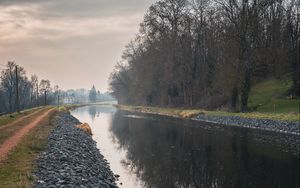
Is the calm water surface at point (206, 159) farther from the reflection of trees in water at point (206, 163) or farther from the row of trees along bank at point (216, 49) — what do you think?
the row of trees along bank at point (216, 49)

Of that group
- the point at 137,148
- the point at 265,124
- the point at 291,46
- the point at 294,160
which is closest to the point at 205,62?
the point at 291,46

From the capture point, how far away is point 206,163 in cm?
2500

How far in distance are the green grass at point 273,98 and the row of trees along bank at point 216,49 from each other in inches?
63.2

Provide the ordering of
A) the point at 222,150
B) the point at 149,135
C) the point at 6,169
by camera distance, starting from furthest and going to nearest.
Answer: the point at 149,135 → the point at 222,150 → the point at 6,169

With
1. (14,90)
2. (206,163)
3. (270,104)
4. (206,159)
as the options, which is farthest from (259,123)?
(14,90)

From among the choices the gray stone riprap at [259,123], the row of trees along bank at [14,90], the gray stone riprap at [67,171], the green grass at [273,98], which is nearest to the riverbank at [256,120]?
the gray stone riprap at [259,123]

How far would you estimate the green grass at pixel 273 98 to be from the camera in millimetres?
50809

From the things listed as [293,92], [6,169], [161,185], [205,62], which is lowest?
[161,185]

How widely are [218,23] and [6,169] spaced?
171 ft

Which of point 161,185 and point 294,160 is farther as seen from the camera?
point 294,160

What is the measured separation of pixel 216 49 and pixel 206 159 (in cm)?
4612

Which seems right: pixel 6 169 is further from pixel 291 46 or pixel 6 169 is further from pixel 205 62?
pixel 205 62

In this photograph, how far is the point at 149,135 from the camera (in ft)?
138

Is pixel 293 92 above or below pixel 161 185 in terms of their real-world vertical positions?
above
